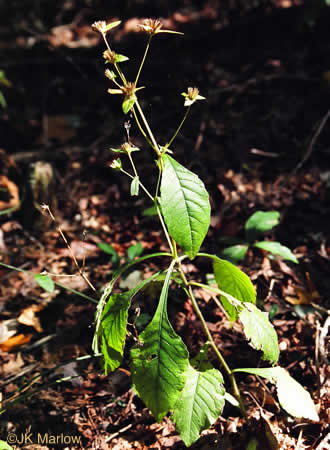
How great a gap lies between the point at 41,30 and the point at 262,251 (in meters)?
4.97

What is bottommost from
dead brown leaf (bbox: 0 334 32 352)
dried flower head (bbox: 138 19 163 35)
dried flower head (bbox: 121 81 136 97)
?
dead brown leaf (bbox: 0 334 32 352)

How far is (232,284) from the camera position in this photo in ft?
4.96

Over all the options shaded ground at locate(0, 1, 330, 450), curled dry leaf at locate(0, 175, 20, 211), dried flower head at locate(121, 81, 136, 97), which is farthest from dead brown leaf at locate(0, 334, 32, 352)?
dried flower head at locate(121, 81, 136, 97)

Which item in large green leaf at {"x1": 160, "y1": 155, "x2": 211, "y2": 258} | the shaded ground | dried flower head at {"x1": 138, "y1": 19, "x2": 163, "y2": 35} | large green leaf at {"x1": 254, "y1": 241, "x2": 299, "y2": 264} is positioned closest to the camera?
dried flower head at {"x1": 138, "y1": 19, "x2": 163, "y2": 35}

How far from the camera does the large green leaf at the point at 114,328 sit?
4.43 ft

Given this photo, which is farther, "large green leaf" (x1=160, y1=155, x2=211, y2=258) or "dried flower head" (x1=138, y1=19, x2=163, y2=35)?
"large green leaf" (x1=160, y1=155, x2=211, y2=258)

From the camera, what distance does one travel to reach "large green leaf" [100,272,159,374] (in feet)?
4.43

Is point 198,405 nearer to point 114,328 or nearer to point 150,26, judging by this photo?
point 114,328

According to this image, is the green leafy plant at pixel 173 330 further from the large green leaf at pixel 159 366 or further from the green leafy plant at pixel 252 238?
the green leafy plant at pixel 252 238

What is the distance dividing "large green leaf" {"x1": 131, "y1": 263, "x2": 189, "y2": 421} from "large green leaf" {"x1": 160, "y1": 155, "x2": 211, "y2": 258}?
12.2 inches

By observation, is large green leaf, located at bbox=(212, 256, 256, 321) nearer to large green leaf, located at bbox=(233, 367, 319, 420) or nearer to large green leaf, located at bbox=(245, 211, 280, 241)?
large green leaf, located at bbox=(233, 367, 319, 420)

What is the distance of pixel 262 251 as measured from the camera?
234 cm

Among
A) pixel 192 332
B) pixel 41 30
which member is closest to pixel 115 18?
pixel 41 30

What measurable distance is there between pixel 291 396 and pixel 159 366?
59cm
